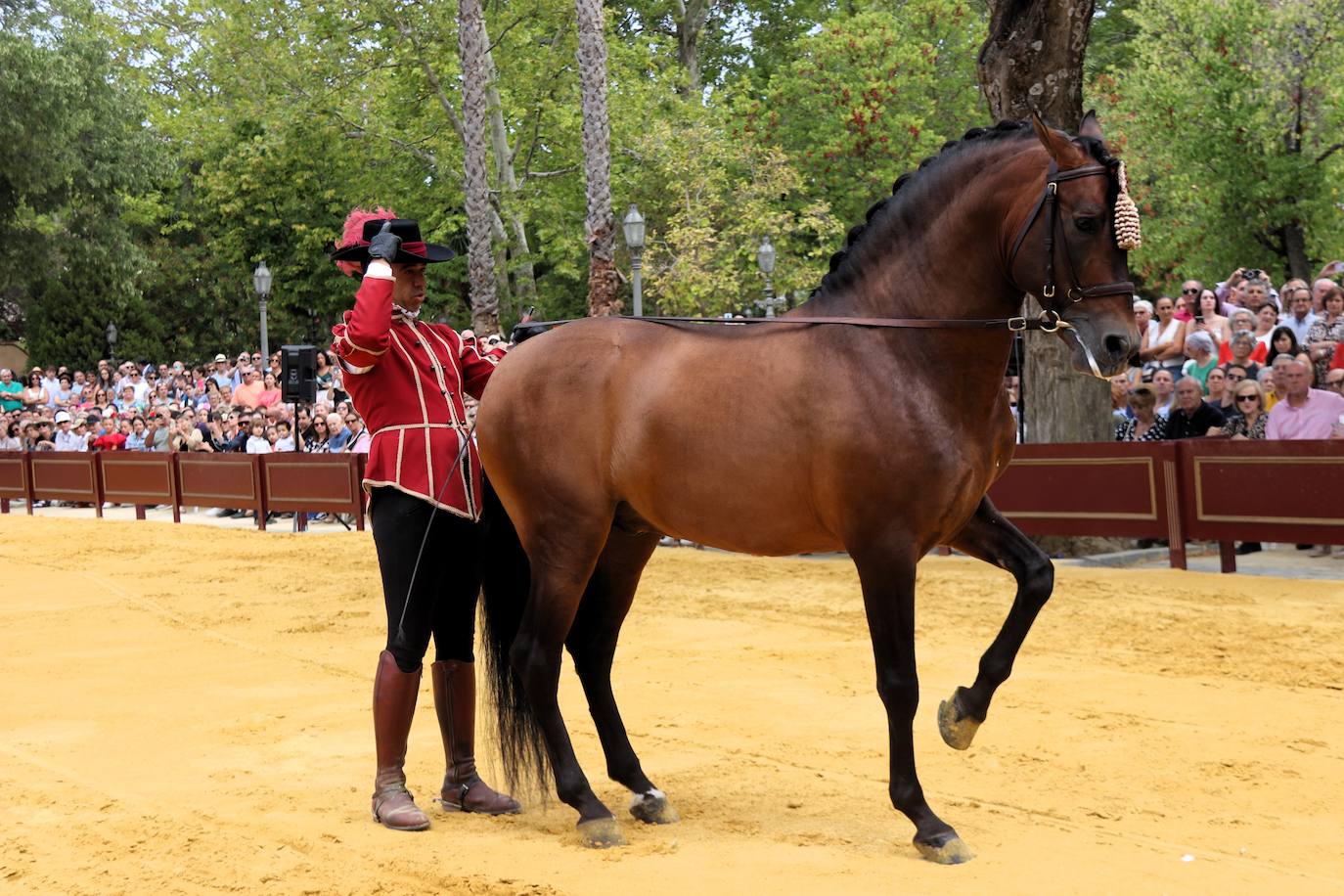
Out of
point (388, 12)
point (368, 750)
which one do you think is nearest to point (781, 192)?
point (388, 12)

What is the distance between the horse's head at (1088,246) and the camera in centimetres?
445

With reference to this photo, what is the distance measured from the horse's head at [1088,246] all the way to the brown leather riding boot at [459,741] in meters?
2.59

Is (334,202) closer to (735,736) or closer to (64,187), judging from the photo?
(64,187)

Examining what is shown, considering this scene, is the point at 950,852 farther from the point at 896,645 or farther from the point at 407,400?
the point at 407,400

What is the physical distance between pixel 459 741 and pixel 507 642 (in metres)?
0.41

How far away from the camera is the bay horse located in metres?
4.58

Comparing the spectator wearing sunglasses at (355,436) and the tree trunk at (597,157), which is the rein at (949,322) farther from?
the spectator wearing sunglasses at (355,436)

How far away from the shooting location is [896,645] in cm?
464

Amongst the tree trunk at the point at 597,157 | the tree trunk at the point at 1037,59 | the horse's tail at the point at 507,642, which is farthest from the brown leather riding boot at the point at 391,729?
the tree trunk at the point at 597,157

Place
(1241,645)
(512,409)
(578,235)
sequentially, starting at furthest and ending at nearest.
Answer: (578,235) → (1241,645) → (512,409)

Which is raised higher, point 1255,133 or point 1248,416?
point 1255,133

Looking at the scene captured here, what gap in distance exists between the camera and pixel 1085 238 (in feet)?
14.7

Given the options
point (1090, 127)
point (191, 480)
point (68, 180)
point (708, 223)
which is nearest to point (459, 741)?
point (1090, 127)

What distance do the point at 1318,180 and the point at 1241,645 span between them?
59.1 ft
